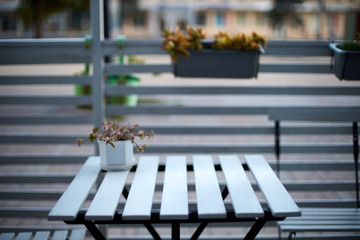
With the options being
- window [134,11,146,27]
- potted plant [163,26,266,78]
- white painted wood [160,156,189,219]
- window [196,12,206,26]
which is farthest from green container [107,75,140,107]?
window [196,12,206,26]

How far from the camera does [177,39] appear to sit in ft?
9.46

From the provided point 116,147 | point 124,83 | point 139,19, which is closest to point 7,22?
point 139,19

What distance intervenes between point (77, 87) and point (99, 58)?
737mm

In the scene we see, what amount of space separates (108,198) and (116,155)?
0.40m

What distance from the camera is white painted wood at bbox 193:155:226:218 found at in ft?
5.75

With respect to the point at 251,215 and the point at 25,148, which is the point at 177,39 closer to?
the point at 251,215

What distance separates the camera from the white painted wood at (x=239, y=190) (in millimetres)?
1759

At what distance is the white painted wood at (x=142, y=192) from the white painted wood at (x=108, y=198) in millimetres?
60

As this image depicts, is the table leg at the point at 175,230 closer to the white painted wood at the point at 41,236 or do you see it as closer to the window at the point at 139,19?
the white painted wood at the point at 41,236

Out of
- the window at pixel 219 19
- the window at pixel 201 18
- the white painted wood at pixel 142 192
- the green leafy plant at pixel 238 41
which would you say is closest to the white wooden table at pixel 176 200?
the white painted wood at pixel 142 192

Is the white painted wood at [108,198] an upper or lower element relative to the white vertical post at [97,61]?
lower

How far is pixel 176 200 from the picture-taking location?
6.22ft

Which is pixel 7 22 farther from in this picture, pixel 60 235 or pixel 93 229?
pixel 93 229

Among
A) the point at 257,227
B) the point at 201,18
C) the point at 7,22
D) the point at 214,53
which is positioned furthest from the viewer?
the point at 201,18
